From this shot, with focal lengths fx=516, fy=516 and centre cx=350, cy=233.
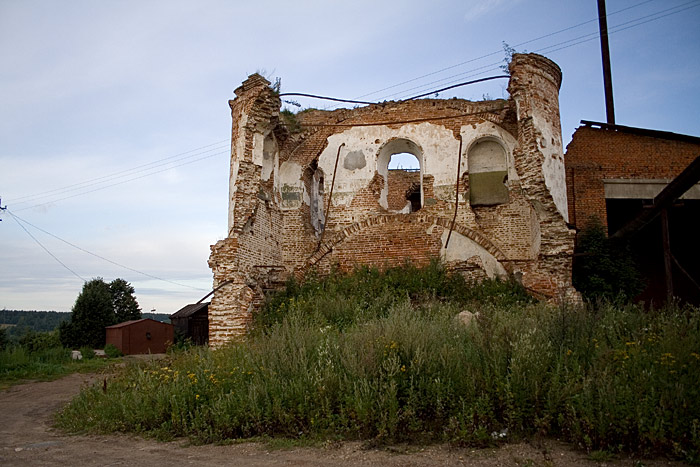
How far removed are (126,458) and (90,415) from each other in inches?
110

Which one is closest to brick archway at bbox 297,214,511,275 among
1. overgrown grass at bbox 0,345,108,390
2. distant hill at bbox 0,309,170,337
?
overgrown grass at bbox 0,345,108,390

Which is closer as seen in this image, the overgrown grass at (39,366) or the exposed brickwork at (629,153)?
the exposed brickwork at (629,153)

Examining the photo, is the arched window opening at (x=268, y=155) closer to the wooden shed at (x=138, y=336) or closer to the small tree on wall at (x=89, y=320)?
the wooden shed at (x=138, y=336)

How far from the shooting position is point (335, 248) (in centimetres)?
1386

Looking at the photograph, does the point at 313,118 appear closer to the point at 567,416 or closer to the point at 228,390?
the point at 228,390

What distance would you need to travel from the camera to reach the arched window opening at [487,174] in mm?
13516

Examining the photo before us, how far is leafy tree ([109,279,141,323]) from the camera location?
33281mm

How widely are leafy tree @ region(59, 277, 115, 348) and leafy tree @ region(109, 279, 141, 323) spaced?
3309 millimetres

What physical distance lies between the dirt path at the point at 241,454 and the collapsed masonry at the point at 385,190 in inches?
198

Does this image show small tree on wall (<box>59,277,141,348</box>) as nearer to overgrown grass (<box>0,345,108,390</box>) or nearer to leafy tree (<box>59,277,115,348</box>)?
leafy tree (<box>59,277,115,348</box>)

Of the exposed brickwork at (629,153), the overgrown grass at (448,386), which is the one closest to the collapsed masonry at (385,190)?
the exposed brickwork at (629,153)

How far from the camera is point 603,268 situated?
42.3 ft

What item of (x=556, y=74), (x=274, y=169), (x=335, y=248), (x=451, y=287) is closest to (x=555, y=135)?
(x=556, y=74)

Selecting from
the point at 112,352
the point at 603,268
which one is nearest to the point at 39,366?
the point at 112,352
